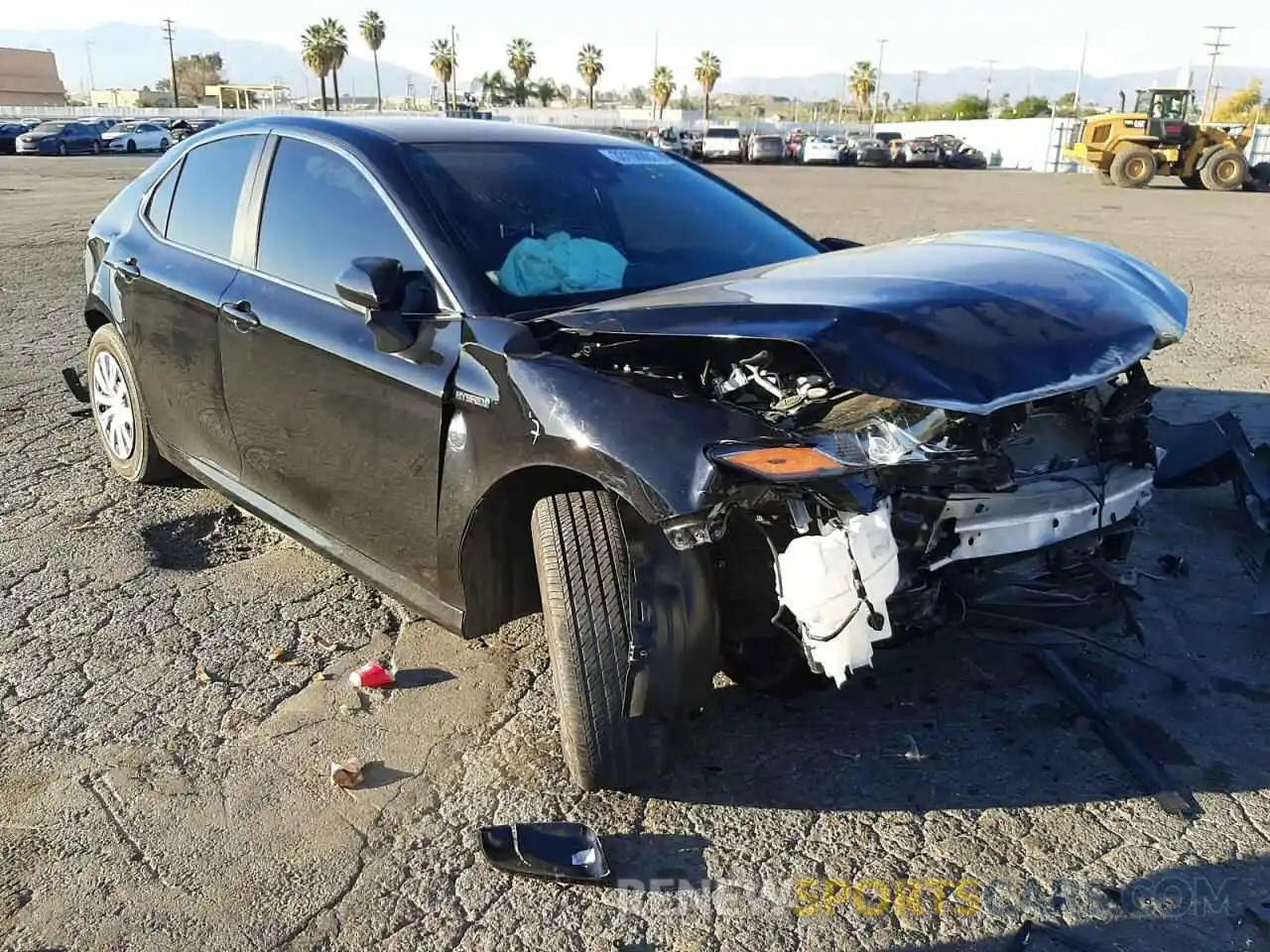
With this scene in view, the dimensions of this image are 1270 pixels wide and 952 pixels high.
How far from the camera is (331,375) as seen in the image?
3.20 metres

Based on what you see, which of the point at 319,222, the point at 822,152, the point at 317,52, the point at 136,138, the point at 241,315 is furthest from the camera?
the point at 317,52

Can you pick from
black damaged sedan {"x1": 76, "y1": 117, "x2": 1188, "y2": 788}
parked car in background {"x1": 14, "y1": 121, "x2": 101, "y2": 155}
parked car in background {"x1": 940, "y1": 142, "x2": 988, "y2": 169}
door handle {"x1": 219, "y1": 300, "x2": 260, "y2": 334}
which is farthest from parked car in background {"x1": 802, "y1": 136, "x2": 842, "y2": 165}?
door handle {"x1": 219, "y1": 300, "x2": 260, "y2": 334}

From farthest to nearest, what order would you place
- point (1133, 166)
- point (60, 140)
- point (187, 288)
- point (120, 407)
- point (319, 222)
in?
point (60, 140)
point (1133, 166)
point (120, 407)
point (187, 288)
point (319, 222)

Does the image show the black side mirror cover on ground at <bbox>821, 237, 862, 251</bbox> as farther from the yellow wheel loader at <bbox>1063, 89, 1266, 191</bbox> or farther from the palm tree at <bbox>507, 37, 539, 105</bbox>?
the palm tree at <bbox>507, 37, 539, 105</bbox>

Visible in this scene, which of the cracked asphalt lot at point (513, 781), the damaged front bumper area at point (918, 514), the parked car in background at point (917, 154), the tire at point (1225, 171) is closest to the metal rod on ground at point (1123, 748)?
the cracked asphalt lot at point (513, 781)

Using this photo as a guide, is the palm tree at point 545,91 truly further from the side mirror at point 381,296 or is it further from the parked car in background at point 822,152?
the side mirror at point 381,296

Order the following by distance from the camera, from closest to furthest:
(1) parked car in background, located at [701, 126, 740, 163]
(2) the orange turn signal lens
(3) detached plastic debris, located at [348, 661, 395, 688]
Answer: (2) the orange turn signal lens → (3) detached plastic debris, located at [348, 661, 395, 688] → (1) parked car in background, located at [701, 126, 740, 163]

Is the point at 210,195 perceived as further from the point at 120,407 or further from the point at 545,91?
the point at 545,91

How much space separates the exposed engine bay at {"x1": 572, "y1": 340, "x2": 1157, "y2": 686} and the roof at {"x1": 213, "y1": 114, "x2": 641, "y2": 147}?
1.34m

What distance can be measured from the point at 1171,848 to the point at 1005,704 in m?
0.69

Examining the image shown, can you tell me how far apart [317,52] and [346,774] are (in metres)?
84.0

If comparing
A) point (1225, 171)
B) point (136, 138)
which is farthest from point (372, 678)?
point (136, 138)

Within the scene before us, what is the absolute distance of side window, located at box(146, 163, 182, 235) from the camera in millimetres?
4344

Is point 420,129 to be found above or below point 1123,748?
above
